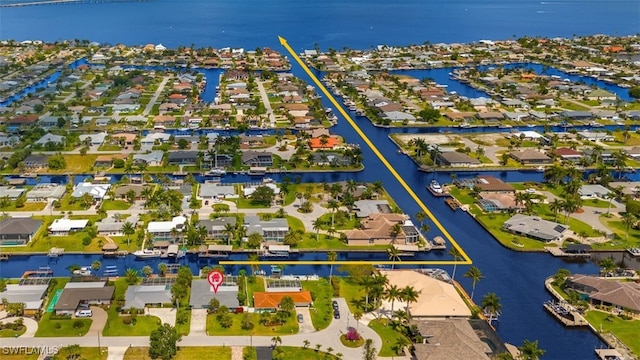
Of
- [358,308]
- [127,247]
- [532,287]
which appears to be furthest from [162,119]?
[532,287]

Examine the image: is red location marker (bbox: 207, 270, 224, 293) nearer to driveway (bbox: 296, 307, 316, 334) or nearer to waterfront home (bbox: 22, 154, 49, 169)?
driveway (bbox: 296, 307, 316, 334)

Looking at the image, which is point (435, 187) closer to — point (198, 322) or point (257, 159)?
point (257, 159)

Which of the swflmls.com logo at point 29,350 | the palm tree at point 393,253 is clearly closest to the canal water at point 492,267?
the palm tree at point 393,253

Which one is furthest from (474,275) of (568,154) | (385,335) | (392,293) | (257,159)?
(568,154)

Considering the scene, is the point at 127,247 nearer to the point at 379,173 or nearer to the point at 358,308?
the point at 358,308

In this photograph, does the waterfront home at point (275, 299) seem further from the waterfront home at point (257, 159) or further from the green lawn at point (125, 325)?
the waterfront home at point (257, 159)

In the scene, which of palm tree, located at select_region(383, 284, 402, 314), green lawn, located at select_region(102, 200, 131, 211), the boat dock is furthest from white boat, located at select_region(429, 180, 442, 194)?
green lawn, located at select_region(102, 200, 131, 211)
